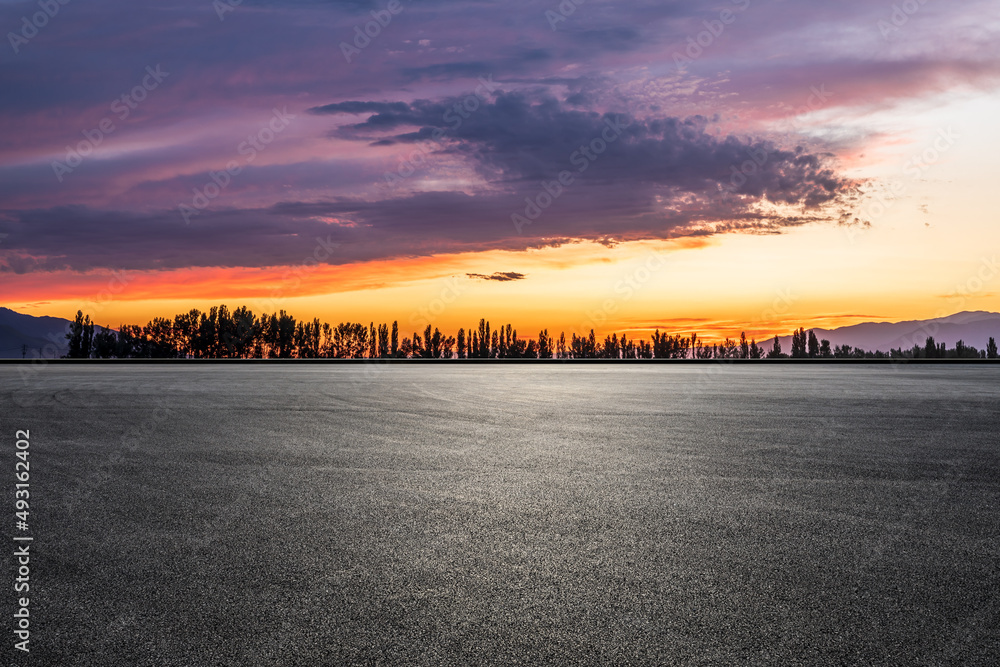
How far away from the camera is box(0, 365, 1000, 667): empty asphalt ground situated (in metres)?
3.63

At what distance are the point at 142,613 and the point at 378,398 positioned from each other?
48.6ft

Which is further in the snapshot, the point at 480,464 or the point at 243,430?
the point at 243,430

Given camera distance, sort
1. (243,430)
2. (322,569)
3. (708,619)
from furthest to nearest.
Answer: (243,430) → (322,569) → (708,619)

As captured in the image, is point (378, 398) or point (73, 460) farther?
point (378, 398)

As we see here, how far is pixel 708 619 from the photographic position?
3.85m

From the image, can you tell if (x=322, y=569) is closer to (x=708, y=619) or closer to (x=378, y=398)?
(x=708, y=619)

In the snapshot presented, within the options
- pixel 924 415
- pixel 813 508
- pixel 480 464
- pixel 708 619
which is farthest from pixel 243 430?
pixel 924 415

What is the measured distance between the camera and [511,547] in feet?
17.0

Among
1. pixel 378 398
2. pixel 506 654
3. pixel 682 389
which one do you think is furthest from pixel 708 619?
pixel 682 389

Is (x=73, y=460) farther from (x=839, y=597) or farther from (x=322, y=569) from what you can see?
(x=839, y=597)

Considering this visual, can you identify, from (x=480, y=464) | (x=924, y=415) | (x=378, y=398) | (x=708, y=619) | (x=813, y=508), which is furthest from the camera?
(x=378, y=398)

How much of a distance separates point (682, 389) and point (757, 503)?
53.4ft

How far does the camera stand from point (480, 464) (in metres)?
8.77

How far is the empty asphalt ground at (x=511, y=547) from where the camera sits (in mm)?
3635
